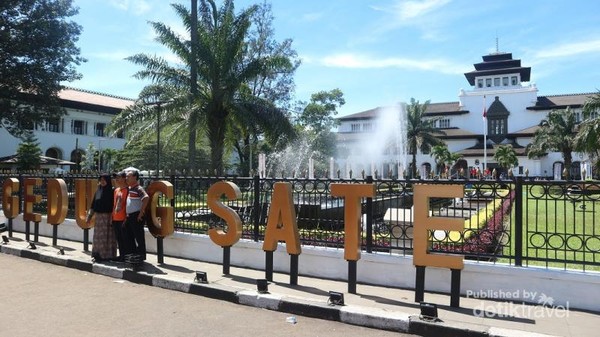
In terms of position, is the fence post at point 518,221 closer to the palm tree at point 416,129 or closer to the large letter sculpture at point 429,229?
the large letter sculpture at point 429,229

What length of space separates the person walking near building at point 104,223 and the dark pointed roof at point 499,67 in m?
67.6

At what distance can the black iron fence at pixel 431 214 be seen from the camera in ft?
18.7

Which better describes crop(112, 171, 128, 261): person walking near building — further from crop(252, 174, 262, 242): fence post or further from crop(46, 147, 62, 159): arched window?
crop(46, 147, 62, 159): arched window

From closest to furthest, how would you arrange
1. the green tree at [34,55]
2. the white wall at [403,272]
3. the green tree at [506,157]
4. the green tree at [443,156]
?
the white wall at [403,272]
the green tree at [34,55]
the green tree at [506,157]
the green tree at [443,156]

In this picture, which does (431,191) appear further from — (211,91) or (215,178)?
(211,91)

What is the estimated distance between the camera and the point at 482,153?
58.5m

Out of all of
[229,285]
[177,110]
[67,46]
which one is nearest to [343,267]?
[229,285]

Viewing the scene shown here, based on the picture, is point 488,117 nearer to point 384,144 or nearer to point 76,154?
point 384,144

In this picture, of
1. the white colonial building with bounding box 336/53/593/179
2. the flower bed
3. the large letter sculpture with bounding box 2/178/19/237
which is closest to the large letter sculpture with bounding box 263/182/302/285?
the flower bed

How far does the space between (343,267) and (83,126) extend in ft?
152

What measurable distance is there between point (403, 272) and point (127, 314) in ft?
11.9

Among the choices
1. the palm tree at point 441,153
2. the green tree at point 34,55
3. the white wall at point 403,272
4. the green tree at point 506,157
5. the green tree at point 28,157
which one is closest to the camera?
the white wall at point 403,272

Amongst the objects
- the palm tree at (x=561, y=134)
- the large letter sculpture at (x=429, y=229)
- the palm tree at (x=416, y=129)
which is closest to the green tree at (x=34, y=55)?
the large letter sculpture at (x=429, y=229)

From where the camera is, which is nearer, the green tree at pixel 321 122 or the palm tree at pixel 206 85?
the palm tree at pixel 206 85
